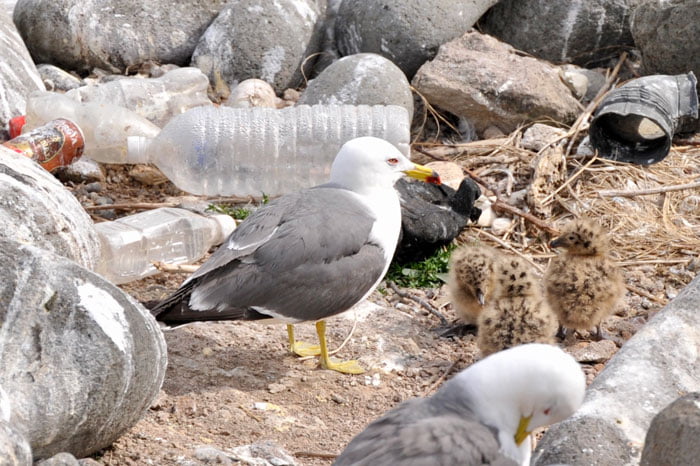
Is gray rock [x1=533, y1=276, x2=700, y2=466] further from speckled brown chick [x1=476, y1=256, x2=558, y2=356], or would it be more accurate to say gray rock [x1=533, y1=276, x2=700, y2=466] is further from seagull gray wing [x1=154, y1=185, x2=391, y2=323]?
seagull gray wing [x1=154, y1=185, x2=391, y2=323]

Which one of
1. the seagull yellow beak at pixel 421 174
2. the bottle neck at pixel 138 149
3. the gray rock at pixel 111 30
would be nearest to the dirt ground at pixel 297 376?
the seagull yellow beak at pixel 421 174

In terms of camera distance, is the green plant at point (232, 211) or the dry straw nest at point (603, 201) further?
the green plant at point (232, 211)

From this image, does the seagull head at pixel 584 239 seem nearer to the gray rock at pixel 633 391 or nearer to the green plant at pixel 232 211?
→ the gray rock at pixel 633 391

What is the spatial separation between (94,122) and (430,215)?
265cm

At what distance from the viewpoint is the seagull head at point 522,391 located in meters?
2.94

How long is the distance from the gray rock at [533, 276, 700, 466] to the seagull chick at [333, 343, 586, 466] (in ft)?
1.08

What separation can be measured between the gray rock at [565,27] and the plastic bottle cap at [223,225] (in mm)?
3478

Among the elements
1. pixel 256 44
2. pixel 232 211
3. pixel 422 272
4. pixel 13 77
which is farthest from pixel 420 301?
pixel 13 77

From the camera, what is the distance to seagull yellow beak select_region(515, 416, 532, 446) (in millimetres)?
3018

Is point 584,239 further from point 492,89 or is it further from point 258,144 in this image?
point 258,144

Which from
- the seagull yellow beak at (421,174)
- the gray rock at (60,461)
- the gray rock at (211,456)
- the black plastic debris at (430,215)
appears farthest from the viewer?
the black plastic debris at (430,215)

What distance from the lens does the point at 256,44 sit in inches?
327

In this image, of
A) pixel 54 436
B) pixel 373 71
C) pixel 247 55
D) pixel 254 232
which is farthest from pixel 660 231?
pixel 54 436

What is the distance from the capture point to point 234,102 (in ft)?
25.9
